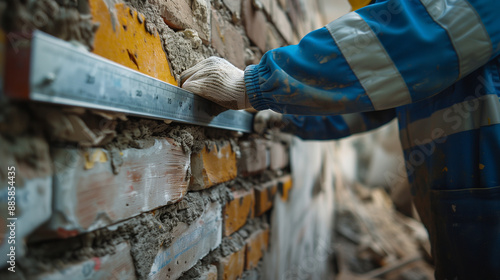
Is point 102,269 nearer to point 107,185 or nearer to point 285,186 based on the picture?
point 107,185

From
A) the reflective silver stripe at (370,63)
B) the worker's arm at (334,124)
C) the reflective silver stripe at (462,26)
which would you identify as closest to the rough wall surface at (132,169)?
the worker's arm at (334,124)

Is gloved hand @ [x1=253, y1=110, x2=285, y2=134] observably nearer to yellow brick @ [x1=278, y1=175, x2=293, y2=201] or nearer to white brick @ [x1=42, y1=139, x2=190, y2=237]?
yellow brick @ [x1=278, y1=175, x2=293, y2=201]

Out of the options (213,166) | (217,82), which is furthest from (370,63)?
(213,166)

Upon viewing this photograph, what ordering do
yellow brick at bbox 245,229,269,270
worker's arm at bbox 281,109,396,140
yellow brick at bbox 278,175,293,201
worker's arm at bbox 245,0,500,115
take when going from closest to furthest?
worker's arm at bbox 245,0,500,115 → yellow brick at bbox 245,229,269,270 → worker's arm at bbox 281,109,396,140 → yellow brick at bbox 278,175,293,201

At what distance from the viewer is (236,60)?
959mm

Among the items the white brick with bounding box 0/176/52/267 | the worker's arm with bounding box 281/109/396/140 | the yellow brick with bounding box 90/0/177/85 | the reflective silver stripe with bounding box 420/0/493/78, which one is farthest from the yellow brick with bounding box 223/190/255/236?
the reflective silver stripe with bounding box 420/0/493/78

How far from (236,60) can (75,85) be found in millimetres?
658

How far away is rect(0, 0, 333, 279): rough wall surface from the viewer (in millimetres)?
348

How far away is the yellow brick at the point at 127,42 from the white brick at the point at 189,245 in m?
0.35

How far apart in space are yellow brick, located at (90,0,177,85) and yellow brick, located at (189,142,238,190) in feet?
0.71

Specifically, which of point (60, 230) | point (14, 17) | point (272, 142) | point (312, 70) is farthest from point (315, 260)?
point (14, 17)

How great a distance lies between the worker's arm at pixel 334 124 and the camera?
46.4 inches

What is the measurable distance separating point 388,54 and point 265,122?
1.77ft

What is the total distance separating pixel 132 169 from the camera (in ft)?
1.63
